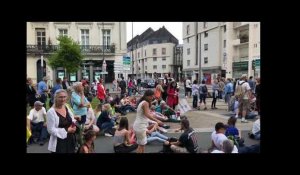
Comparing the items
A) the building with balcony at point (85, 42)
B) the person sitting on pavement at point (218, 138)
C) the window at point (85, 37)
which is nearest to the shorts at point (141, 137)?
the person sitting on pavement at point (218, 138)

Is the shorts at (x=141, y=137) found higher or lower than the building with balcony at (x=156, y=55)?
lower

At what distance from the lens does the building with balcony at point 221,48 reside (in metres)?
35.0

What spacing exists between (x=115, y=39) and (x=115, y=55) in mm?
1758

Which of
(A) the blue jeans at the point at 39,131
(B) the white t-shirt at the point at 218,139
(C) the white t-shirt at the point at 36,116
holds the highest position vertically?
(C) the white t-shirt at the point at 36,116

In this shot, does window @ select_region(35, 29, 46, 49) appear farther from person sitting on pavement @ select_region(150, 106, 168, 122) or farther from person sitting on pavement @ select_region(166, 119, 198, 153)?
person sitting on pavement @ select_region(166, 119, 198, 153)

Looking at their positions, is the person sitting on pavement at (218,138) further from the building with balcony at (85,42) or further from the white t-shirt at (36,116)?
the building with balcony at (85,42)

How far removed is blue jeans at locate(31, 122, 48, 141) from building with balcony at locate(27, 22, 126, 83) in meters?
26.1

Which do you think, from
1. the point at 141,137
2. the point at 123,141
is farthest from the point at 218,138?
the point at 123,141

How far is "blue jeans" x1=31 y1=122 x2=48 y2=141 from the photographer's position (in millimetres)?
7883

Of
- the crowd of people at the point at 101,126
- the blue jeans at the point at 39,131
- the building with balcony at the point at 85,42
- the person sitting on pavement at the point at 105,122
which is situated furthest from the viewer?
the building with balcony at the point at 85,42

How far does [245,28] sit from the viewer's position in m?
37.5

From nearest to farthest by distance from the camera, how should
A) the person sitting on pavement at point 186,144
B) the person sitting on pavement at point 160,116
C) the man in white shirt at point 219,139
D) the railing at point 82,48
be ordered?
the man in white shirt at point 219,139 → the person sitting on pavement at point 186,144 → the person sitting on pavement at point 160,116 → the railing at point 82,48

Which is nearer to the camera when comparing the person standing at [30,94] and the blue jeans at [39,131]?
the blue jeans at [39,131]
